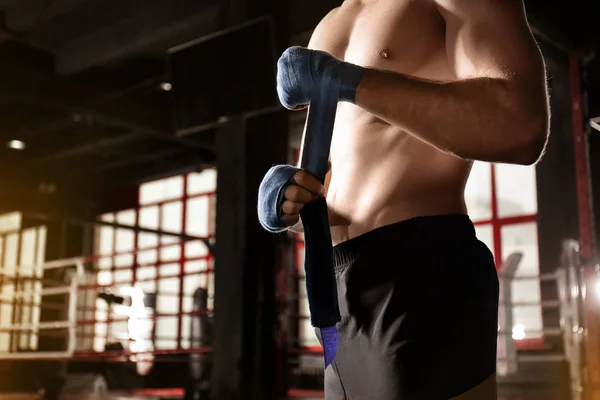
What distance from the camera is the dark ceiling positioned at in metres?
5.16

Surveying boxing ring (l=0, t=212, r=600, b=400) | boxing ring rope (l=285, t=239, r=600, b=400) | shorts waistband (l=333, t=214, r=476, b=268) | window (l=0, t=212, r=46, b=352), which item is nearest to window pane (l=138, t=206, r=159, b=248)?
boxing ring (l=0, t=212, r=600, b=400)

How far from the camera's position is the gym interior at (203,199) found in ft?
14.7

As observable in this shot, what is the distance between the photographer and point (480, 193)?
7.13 metres

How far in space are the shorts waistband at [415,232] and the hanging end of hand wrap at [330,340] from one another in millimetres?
127

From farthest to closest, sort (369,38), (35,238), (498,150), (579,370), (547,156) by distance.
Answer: (35,238) → (547,156) → (579,370) → (369,38) → (498,150)

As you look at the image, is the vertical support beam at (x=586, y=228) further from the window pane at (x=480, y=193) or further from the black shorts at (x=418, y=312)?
the black shorts at (x=418, y=312)

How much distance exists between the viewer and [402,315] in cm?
103

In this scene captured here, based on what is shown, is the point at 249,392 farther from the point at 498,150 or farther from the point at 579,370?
the point at 498,150

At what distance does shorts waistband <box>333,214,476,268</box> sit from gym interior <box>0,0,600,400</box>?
0.50 ft

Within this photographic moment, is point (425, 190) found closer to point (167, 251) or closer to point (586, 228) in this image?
point (586, 228)

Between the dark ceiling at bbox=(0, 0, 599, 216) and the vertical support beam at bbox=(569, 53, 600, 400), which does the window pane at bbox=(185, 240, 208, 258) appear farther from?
the vertical support beam at bbox=(569, 53, 600, 400)

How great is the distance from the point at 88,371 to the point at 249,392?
5646 mm

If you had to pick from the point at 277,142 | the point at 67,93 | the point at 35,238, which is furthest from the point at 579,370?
the point at 35,238

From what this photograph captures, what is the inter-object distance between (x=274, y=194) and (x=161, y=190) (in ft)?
30.7
